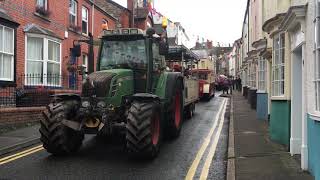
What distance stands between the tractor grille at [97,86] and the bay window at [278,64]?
4470mm

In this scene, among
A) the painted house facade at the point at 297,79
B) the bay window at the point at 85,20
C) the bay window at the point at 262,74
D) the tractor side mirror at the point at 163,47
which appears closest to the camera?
the painted house facade at the point at 297,79

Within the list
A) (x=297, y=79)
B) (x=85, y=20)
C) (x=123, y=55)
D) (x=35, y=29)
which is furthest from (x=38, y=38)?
(x=297, y=79)

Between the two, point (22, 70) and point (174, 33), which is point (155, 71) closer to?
point (22, 70)

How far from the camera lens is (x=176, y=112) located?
14.1 m

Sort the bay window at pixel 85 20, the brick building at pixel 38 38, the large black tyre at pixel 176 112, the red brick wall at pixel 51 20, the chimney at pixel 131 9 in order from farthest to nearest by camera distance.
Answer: the chimney at pixel 131 9, the bay window at pixel 85 20, the red brick wall at pixel 51 20, the brick building at pixel 38 38, the large black tyre at pixel 176 112

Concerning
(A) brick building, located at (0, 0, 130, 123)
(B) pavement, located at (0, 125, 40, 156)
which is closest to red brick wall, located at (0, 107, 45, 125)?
(A) brick building, located at (0, 0, 130, 123)

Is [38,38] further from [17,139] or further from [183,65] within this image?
[17,139]

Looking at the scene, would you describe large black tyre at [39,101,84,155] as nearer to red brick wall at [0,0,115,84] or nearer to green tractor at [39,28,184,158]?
green tractor at [39,28,184,158]

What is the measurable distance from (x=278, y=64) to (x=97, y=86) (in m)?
4.93

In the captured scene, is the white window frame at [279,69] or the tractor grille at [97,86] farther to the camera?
the white window frame at [279,69]

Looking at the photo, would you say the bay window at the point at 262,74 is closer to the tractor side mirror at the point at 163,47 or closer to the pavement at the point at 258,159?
the pavement at the point at 258,159

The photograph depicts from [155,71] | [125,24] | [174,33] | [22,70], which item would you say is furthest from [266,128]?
[174,33]

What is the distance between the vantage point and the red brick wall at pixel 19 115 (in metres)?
14.4

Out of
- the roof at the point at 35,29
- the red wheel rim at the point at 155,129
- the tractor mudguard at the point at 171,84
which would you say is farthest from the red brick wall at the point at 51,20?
the red wheel rim at the point at 155,129
